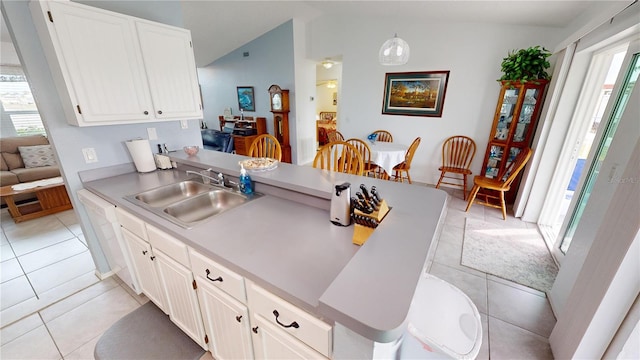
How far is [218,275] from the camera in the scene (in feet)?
3.23

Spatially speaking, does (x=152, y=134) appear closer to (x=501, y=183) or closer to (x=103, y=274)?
(x=103, y=274)

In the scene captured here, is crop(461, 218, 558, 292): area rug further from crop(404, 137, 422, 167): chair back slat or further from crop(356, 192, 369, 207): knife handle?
crop(356, 192, 369, 207): knife handle

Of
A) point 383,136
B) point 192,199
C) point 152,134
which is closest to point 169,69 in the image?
point 152,134

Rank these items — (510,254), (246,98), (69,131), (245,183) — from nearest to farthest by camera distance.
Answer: (245,183), (69,131), (510,254), (246,98)

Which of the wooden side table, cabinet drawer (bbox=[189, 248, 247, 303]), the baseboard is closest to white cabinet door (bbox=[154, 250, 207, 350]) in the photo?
cabinet drawer (bbox=[189, 248, 247, 303])

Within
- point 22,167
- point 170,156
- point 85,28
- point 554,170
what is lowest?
point 22,167

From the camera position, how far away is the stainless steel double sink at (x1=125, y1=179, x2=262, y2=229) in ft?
4.95

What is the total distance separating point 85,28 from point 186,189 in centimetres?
117

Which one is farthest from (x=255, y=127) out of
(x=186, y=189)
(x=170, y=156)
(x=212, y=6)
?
(x=186, y=189)

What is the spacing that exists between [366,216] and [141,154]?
1995 millimetres

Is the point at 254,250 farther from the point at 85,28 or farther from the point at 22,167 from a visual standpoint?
the point at 22,167

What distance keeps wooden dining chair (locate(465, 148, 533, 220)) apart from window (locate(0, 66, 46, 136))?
697 centimetres

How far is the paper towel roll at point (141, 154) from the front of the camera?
1.90m

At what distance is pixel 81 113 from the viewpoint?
1.52m
